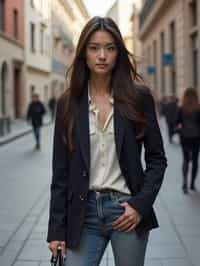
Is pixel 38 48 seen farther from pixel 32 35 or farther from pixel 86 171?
pixel 86 171

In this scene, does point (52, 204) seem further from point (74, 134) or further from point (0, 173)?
point (0, 173)

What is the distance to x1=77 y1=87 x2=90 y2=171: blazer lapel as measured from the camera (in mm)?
2441

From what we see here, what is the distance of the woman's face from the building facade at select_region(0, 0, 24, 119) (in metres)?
25.7

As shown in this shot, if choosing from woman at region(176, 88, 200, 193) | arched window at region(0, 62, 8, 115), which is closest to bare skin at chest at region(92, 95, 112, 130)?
woman at region(176, 88, 200, 193)

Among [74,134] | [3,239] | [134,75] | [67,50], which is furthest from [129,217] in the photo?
[67,50]

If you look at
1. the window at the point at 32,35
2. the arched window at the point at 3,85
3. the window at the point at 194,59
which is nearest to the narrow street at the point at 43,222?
the window at the point at 194,59

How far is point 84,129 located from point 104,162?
0.18m

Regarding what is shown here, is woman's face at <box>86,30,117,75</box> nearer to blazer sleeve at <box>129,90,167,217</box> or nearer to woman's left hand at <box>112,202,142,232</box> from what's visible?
blazer sleeve at <box>129,90,167,217</box>

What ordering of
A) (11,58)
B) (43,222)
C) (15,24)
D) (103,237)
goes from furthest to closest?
1. (15,24)
2. (11,58)
3. (43,222)
4. (103,237)

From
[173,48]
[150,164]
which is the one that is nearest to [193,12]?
[173,48]

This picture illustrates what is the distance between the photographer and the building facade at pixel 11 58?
2931 cm

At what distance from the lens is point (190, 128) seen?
890cm

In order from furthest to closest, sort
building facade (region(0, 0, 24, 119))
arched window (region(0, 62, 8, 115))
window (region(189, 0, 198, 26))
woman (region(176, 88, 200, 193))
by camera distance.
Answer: arched window (region(0, 62, 8, 115)), building facade (region(0, 0, 24, 119)), window (region(189, 0, 198, 26)), woman (region(176, 88, 200, 193))

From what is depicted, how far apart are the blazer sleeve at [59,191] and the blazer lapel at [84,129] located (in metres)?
0.12
